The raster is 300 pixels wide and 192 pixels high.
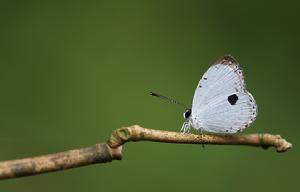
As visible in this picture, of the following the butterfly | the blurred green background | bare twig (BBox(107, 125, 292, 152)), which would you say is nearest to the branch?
bare twig (BBox(107, 125, 292, 152))

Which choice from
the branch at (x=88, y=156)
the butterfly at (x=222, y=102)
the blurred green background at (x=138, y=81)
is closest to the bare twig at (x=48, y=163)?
the branch at (x=88, y=156)

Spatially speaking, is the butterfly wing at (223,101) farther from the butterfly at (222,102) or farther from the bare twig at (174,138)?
the bare twig at (174,138)

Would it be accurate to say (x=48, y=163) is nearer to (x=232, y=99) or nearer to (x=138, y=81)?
(x=232, y=99)

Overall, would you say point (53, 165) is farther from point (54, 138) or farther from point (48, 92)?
point (48, 92)

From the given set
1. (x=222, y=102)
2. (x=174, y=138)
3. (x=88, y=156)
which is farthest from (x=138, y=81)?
(x=88, y=156)

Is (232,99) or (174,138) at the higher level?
(232,99)

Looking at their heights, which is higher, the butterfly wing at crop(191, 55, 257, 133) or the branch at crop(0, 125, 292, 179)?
the butterfly wing at crop(191, 55, 257, 133)

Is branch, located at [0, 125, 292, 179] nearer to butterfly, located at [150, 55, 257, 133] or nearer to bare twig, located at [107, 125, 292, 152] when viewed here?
bare twig, located at [107, 125, 292, 152]

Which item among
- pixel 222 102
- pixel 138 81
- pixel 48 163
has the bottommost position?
pixel 48 163

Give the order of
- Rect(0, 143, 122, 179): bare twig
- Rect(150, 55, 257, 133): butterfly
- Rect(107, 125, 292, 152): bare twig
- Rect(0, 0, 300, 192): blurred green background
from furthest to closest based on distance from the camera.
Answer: Rect(0, 0, 300, 192): blurred green background → Rect(150, 55, 257, 133): butterfly → Rect(107, 125, 292, 152): bare twig → Rect(0, 143, 122, 179): bare twig
